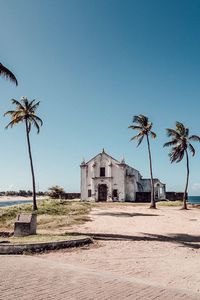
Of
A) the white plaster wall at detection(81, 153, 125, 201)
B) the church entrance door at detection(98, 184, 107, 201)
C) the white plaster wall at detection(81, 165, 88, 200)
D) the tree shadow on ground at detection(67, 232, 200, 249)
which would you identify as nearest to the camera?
the tree shadow on ground at detection(67, 232, 200, 249)

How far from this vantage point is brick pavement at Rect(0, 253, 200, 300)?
5.86 m

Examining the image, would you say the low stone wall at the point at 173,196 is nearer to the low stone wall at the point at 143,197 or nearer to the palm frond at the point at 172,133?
the low stone wall at the point at 143,197

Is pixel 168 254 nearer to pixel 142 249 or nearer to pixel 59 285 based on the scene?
pixel 142 249

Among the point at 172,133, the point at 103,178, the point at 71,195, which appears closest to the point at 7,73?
the point at 172,133

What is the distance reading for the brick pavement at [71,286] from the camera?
19.2 feet

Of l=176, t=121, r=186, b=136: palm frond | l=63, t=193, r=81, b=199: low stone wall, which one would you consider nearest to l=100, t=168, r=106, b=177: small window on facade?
l=63, t=193, r=81, b=199: low stone wall

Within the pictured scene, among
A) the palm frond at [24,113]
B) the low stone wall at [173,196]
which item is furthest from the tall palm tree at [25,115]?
the low stone wall at [173,196]

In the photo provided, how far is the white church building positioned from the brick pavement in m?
46.3

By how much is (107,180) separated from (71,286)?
4846 cm

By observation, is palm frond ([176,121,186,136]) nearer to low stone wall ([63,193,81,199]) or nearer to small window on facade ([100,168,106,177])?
small window on facade ([100,168,106,177])

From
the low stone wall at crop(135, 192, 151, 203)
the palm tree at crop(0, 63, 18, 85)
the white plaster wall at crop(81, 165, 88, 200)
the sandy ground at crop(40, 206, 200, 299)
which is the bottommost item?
the sandy ground at crop(40, 206, 200, 299)

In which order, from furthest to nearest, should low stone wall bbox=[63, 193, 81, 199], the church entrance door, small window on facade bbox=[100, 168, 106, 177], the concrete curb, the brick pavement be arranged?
low stone wall bbox=[63, 193, 81, 199], small window on facade bbox=[100, 168, 106, 177], the church entrance door, the concrete curb, the brick pavement

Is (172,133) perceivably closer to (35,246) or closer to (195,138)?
(195,138)

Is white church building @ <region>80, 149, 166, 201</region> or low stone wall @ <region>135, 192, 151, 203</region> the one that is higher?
white church building @ <region>80, 149, 166, 201</region>
